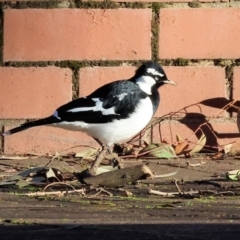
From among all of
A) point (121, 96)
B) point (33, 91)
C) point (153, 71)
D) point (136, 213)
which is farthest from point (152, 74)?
point (136, 213)

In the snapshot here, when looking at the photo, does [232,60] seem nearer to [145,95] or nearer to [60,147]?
[145,95]

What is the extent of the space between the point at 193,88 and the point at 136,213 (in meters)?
1.17

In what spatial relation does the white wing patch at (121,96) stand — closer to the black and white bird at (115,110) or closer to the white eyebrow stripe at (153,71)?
the black and white bird at (115,110)

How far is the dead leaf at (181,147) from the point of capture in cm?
268

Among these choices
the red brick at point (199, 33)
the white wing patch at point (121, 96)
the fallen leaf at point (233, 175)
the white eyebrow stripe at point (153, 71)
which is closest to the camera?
the fallen leaf at point (233, 175)

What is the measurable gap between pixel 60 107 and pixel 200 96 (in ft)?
1.47

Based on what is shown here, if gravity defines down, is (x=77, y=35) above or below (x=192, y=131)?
above

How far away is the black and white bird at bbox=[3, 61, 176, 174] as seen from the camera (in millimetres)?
2629

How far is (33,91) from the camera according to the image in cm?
269

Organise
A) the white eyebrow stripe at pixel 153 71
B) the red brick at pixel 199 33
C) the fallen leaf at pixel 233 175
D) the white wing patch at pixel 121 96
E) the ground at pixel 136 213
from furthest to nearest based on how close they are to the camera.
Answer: the white wing patch at pixel 121 96 < the red brick at pixel 199 33 < the white eyebrow stripe at pixel 153 71 < the fallen leaf at pixel 233 175 < the ground at pixel 136 213

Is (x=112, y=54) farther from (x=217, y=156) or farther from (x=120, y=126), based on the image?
(x=217, y=156)

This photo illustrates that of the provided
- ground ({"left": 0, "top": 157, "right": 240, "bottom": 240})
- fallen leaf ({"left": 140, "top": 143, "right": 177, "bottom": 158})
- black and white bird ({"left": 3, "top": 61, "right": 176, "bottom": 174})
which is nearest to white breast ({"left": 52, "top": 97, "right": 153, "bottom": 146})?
black and white bird ({"left": 3, "top": 61, "right": 176, "bottom": 174})

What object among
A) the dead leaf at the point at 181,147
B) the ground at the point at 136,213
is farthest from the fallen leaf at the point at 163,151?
the ground at the point at 136,213

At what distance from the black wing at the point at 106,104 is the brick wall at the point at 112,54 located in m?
0.05
